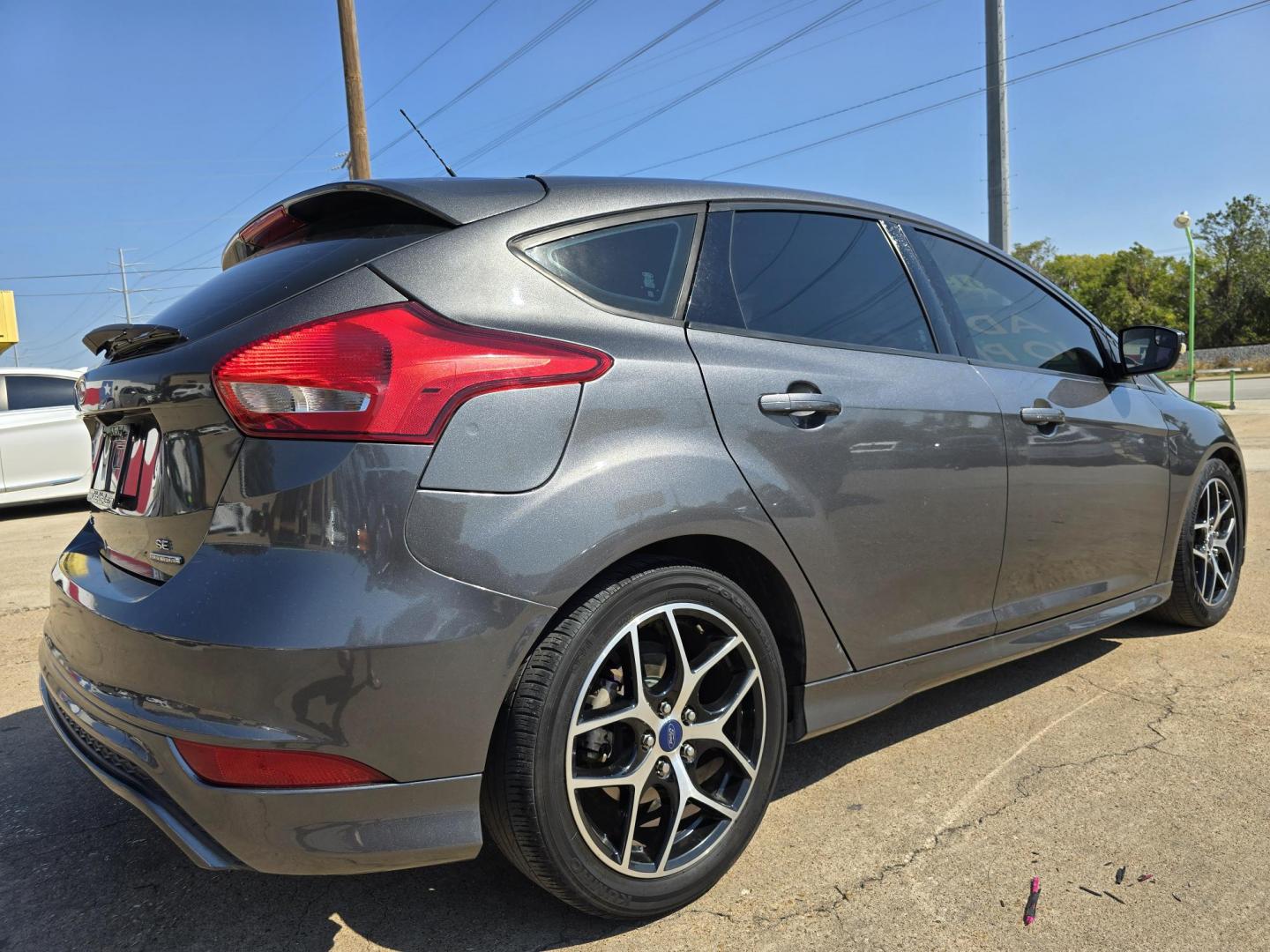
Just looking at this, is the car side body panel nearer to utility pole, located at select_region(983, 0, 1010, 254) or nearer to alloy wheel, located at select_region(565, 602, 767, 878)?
alloy wheel, located at select_region(565, 602, 767, 878)

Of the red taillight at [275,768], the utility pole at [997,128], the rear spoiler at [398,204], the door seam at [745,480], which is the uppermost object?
the utility pole at [997,128]

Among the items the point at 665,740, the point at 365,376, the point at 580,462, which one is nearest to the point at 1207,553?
the point at 665,740

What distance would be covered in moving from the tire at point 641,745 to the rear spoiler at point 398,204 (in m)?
0.85

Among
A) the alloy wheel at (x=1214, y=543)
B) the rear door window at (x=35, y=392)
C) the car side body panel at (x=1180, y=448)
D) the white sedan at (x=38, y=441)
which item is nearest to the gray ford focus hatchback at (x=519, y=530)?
the car side body panel at (x=1180, y=448)

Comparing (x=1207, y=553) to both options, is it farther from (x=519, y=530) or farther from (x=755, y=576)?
(x=519, y=530)

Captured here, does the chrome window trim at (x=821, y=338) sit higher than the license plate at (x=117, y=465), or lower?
higher

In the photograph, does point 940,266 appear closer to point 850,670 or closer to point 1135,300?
point 850,670

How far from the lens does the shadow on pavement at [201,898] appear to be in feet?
6.88

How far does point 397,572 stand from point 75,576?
1048 mm

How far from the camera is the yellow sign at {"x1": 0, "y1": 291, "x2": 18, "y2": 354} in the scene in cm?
3688

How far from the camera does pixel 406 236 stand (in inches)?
81.0

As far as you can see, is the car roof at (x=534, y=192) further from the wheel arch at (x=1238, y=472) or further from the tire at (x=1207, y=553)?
the wheel arch at (x=1238, y=472)

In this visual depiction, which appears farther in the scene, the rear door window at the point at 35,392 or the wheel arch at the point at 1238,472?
the rear door window at the point at 35,392

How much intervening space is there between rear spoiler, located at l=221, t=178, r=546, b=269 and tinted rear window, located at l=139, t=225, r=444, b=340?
0.05 meters
